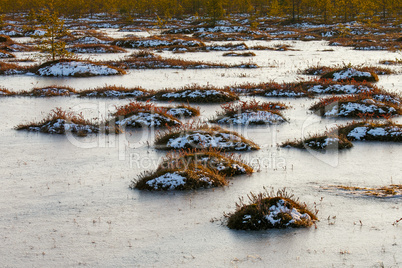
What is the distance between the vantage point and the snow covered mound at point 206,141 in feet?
54.5

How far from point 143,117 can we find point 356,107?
400 inches

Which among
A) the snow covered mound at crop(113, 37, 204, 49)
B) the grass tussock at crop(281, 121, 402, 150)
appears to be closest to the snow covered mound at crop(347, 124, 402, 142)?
the grass tussock at crop(281, 121, 402, 150)

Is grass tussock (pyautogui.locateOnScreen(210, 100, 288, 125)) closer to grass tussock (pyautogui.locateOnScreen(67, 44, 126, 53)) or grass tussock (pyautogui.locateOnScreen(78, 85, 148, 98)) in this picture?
grass tussock (pyautogui.locateOnScreen(78, 85, 148, 98))

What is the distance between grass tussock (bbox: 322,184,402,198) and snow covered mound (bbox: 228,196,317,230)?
2.52m

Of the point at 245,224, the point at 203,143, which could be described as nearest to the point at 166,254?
the point at 245,224

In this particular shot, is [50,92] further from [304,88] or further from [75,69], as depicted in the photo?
[304,88]

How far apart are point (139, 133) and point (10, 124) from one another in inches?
237

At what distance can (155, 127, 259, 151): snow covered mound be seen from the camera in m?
16.6

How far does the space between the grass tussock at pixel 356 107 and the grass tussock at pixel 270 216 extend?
43.4 ft

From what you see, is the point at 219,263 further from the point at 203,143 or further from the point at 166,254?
the point at 203,143

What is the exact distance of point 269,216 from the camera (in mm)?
9992

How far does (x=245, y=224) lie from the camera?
9961mm

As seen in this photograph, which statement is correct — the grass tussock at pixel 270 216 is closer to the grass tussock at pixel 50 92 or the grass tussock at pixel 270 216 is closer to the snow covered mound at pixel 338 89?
the snow covered mound at pixel 338 89

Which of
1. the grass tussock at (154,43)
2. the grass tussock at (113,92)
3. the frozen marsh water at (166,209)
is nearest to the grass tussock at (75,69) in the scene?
the grass tussock at (113,92)
